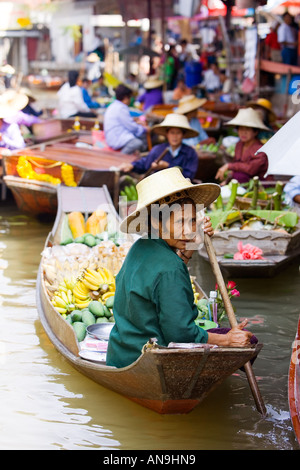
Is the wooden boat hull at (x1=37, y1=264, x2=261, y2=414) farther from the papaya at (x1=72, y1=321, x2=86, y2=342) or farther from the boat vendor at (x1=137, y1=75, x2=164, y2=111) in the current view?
the boat vendor at (x1=137, y1=75, x2=164, y2=111)

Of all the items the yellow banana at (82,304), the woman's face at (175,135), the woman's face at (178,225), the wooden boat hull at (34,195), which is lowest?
the wooden boat hull at (34,195)

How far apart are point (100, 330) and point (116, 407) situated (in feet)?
1.70

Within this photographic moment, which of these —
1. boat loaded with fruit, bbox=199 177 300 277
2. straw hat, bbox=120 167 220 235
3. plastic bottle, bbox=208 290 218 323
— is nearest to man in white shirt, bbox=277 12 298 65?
boat loaded with fruit, bbox=199 177 300 277

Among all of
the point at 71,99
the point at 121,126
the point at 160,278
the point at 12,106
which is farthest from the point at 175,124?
the point at 71,99

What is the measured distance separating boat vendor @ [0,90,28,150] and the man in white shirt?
5.68 m

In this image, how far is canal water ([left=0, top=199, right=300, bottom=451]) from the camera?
3.73 metres

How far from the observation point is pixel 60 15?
20422 mm

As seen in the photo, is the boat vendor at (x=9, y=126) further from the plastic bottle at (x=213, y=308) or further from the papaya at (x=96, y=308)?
the plastic bottle at (x=213, y=308)

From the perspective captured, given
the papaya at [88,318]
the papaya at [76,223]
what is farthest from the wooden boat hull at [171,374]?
the papaya at [76,223]

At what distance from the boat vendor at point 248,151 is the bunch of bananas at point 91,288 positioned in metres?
2.77

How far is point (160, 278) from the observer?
331cm

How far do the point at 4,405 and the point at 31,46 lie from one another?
37242mm

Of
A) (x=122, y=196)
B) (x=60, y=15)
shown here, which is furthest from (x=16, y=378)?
(x=60, y=15)

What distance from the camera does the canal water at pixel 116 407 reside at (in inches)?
147
